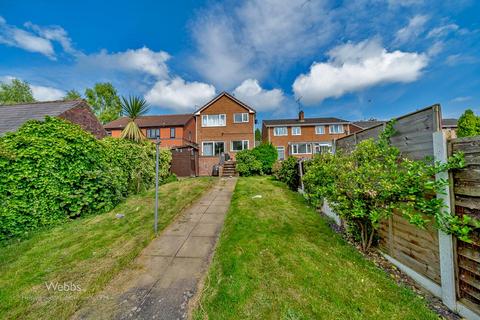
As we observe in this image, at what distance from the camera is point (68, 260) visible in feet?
10.7

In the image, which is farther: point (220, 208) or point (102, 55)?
point (102, 55)

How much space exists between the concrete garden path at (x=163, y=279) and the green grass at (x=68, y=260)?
0.75 feet

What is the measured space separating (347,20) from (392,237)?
9.34 meters

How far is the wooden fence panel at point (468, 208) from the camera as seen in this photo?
1.96 m

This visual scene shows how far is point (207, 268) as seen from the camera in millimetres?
3227

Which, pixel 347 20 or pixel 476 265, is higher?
pixel 347 20

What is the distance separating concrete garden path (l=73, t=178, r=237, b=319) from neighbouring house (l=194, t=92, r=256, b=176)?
49.8 ft

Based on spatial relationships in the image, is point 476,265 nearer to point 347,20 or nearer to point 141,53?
point 347,20

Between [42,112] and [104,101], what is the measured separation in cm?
3388

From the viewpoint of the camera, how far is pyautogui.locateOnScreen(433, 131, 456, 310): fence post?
86.4 inches

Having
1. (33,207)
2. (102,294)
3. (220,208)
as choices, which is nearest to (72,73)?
(33,207)

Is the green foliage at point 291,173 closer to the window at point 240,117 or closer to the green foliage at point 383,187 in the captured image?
the green foliage at point 383,187

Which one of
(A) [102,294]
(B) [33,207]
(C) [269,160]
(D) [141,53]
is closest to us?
(A) [102,294]

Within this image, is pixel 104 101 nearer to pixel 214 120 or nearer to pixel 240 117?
pixel 214 120
